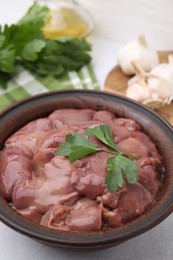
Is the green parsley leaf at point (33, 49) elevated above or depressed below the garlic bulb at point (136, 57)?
above

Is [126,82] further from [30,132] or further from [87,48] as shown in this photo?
[30,132]

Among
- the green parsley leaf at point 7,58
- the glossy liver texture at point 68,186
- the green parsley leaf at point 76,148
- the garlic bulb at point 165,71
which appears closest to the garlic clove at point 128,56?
the garlic bulb at point 165,71

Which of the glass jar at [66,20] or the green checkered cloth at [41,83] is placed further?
the glass jar at [66,20]

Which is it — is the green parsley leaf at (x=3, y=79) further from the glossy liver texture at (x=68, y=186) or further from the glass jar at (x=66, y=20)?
the glossy liver texture at (x=68, y=186)

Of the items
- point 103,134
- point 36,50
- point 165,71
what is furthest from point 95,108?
point 36,50

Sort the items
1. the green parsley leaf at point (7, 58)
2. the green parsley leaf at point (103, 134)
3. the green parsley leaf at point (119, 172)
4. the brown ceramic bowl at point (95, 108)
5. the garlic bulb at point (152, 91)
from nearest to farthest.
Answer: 1. the brown ceramic bowl at point (95, 108)
2. the green parsley leaf at point (119, 172)
3. the green parsley leaf at point (103, 134)
4. the garlic bulb at point (152, 91)
5. the green parsley leaf at point (7, 58)

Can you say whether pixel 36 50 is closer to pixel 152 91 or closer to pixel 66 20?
pixel 66 20

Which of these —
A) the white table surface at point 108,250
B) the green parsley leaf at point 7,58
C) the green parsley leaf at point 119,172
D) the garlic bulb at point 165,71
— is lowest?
the white table surface at point 108,250

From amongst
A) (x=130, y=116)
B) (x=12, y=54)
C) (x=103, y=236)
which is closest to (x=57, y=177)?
(x=103, y=236)
